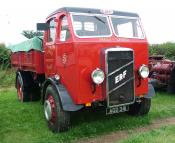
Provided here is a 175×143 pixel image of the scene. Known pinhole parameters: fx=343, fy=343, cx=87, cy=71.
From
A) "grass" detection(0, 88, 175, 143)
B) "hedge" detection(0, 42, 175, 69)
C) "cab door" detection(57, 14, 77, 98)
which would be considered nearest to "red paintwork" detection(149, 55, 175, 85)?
"grass" detection(0, 88, 175, 143)

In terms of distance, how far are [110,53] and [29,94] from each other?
184 inches

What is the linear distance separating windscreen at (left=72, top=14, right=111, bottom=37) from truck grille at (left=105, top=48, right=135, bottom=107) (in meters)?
0.60

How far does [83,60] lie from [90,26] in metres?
0.92

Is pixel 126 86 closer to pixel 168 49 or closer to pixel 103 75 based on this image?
pixel 103 75

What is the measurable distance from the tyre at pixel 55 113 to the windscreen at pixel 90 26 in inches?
53.9

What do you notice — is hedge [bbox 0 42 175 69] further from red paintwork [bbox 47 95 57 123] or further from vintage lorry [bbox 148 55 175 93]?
red paintwork [bbox 47 95 57 123]

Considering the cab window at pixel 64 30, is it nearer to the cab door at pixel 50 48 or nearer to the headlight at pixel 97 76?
the cab door at pixel 50 48

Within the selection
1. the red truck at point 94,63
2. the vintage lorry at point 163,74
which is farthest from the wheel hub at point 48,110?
the vintage lorry at point 163,74

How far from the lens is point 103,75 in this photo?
6680 millimetres

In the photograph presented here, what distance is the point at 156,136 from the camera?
21.6ft

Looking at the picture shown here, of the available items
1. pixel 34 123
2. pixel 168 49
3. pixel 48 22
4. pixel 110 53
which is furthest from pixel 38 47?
pixel 168 49

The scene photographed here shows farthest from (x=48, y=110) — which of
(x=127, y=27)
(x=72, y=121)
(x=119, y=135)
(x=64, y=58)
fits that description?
(x=127, y=27)

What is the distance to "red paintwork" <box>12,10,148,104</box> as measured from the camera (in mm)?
6672

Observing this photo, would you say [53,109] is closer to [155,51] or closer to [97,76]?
[97,76]
